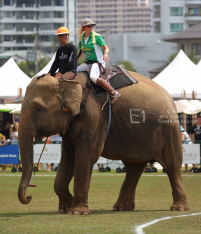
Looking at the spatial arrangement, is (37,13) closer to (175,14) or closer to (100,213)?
(175,14)

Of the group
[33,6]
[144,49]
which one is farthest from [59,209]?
[33,6]

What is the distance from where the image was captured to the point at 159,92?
53.0 feet

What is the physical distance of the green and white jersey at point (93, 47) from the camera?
51.3 ft

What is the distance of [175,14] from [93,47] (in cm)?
18322

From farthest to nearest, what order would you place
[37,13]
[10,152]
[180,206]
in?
[37,13]
[10,152]
[180,206]

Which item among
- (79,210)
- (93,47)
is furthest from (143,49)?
(79,210)

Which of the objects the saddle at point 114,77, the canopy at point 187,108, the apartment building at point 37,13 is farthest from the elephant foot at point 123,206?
the apartment building at point 37,13

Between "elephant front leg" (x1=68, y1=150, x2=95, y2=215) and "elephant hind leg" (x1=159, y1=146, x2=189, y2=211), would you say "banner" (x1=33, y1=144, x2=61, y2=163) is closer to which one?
"elephant hind leg" (x1=159, y1=146, x2=189, y2=211)

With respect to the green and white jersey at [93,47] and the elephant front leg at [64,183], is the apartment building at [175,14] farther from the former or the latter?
the elephant front leg at [64,183]

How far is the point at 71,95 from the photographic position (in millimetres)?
14750

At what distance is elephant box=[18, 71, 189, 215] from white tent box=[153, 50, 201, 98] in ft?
86.7

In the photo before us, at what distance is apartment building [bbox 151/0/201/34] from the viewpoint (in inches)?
7470

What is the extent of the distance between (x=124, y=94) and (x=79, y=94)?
3.99 ft

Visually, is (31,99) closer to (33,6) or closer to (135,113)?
(135,113)
